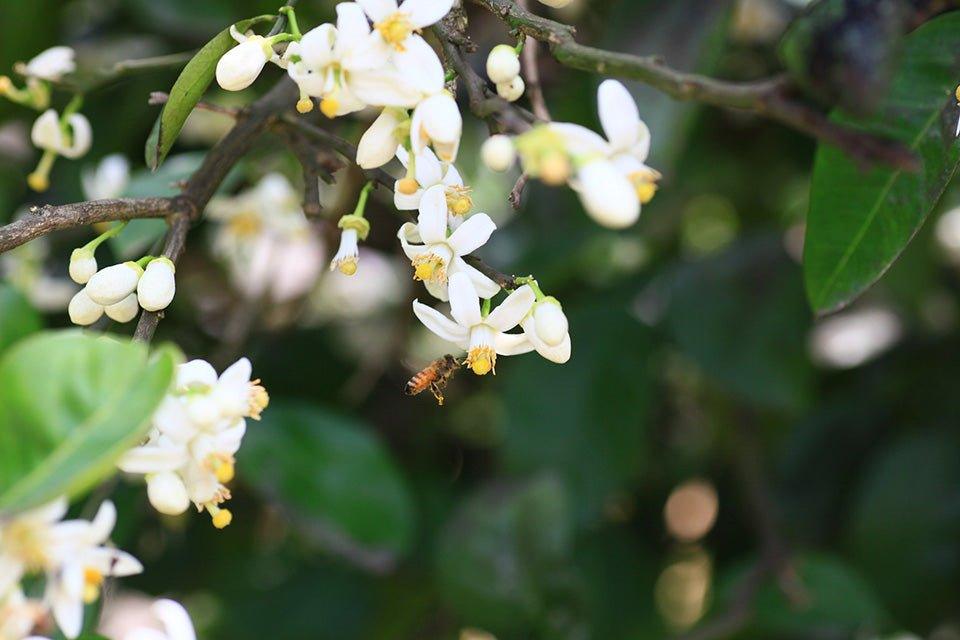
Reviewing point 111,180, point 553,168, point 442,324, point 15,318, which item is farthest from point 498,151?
point 111,180

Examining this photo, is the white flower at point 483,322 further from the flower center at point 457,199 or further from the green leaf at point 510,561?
the green leaf at point 510,561

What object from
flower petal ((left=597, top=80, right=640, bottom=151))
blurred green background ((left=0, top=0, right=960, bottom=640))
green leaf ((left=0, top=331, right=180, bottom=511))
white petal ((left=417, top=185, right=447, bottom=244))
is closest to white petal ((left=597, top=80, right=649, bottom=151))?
flower petal ((left=597, top=80, right=640, bottom=151))

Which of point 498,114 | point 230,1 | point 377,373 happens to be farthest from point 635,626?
point 498,114

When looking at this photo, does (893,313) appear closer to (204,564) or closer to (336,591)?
(336,591)

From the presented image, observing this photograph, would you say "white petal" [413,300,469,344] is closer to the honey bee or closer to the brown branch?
the honey bee

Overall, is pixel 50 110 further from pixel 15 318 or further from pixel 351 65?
pixel 351 65

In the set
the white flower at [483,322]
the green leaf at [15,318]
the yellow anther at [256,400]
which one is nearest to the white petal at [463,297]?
the white flower at [483,322]
